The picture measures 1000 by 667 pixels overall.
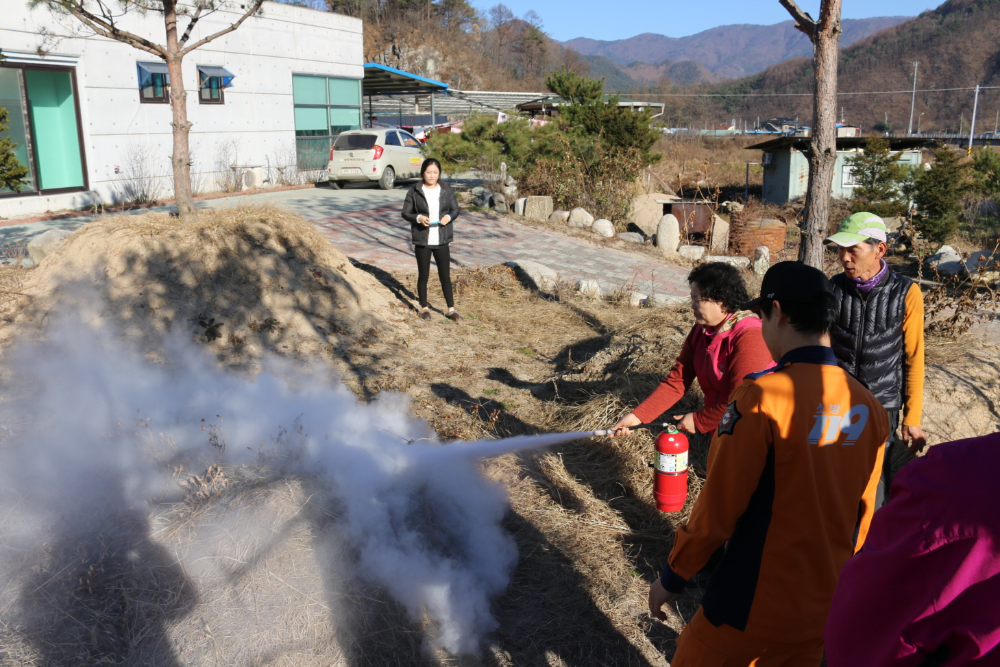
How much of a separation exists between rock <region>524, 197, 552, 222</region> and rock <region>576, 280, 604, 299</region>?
5489 mm

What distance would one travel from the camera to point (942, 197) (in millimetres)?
14352

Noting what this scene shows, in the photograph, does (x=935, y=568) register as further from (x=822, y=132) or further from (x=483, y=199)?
(x=483, y=199)

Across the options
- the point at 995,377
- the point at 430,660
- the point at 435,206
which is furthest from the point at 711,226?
the point at 430,660

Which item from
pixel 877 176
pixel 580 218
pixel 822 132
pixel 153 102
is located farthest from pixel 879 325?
pixel 153 102

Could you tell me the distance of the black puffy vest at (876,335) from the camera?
10.8 feet

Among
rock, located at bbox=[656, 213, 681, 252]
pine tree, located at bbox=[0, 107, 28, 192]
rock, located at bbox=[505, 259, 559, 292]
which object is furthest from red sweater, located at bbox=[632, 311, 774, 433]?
rock, located at bbox=[656, 213, 681, 252]

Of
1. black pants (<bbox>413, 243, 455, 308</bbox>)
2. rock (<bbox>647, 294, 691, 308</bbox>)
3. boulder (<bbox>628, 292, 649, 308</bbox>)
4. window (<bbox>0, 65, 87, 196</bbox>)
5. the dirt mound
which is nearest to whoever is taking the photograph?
the dirt mound

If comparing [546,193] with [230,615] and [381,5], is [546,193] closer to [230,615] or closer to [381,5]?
[230,615]

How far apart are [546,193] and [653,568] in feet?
42.9

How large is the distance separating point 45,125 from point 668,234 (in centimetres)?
1285

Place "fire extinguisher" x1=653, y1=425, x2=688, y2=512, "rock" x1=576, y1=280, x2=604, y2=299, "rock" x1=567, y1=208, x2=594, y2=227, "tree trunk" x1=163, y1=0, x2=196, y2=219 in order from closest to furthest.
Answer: "fire extinguisher" x1=653, y1=425, x2=688, y2=512, "tree trunk" x1=163, y1=0, x2=196, y2=219, "rock" x1=576, y1=280, x2=604, y2=299, "rock" x1=567, y1=208, x2=594, y2=227

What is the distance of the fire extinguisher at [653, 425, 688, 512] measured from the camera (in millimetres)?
3215

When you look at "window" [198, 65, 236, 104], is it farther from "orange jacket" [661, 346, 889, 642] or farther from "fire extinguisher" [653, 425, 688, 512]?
"orange jacket" [661, 346, 889, 642]

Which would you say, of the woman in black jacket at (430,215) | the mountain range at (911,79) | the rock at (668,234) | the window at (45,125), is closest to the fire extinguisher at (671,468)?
the woman in black jacket at (430,215)
